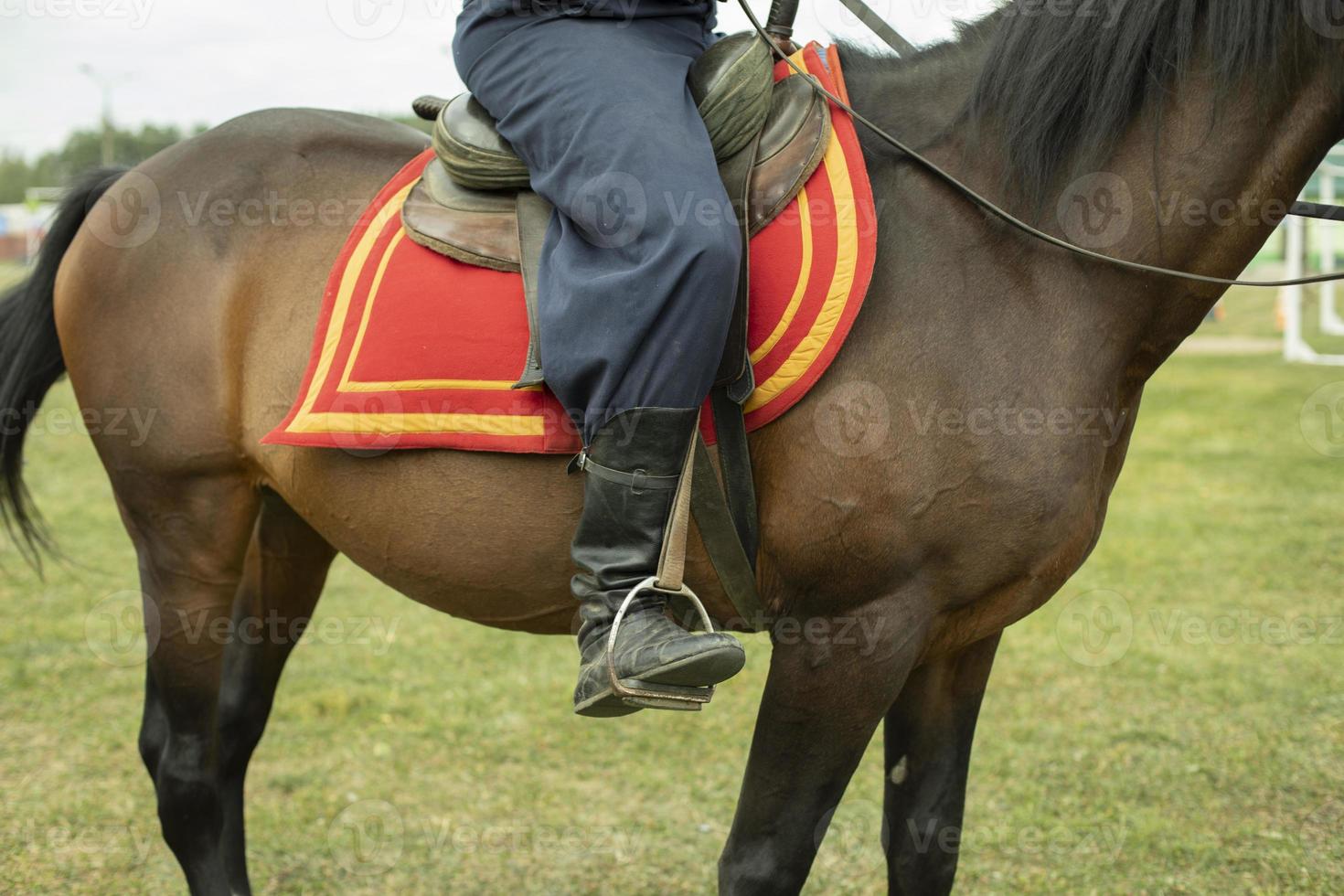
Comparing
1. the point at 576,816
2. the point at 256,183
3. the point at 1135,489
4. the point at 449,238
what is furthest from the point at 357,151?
the point at 1135,489

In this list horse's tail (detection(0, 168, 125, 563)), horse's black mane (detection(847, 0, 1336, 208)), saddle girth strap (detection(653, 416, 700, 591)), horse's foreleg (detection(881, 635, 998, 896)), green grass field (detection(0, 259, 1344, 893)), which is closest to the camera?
horse's black mane (detection(847, 0, 1336, 208))

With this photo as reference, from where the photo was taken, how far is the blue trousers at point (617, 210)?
2.10 metres

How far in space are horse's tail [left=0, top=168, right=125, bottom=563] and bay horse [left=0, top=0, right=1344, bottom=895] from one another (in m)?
0.77

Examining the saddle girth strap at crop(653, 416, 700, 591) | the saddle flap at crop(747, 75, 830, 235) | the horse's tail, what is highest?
the saddle flap at crop(747, 75, 830, 235)

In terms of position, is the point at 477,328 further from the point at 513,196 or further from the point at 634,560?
the point at 634,560

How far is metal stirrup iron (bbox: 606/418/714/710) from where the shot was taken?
215 centimetres

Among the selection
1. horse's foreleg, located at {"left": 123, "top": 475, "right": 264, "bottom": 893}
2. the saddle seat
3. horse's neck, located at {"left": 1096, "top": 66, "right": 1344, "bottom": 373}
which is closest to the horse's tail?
horse's foreleg, located at {"left": 123, "top": 475, "right": 264, "bottom": 893}

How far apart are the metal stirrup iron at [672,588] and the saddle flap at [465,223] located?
1.97 feet

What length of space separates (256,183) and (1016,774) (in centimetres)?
343

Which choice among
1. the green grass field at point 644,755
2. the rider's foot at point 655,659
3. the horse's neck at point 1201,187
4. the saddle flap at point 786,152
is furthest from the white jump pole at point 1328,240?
the rider's foot at point 655,659

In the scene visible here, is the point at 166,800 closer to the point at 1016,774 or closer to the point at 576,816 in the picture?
the point at 576,816

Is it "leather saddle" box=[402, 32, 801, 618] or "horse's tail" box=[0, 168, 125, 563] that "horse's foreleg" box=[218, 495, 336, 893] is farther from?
"leather saddle" box=[402, 32, 801, 618]

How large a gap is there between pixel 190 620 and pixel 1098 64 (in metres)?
2.61

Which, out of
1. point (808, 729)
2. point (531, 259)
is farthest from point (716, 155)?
point (808, 729)
